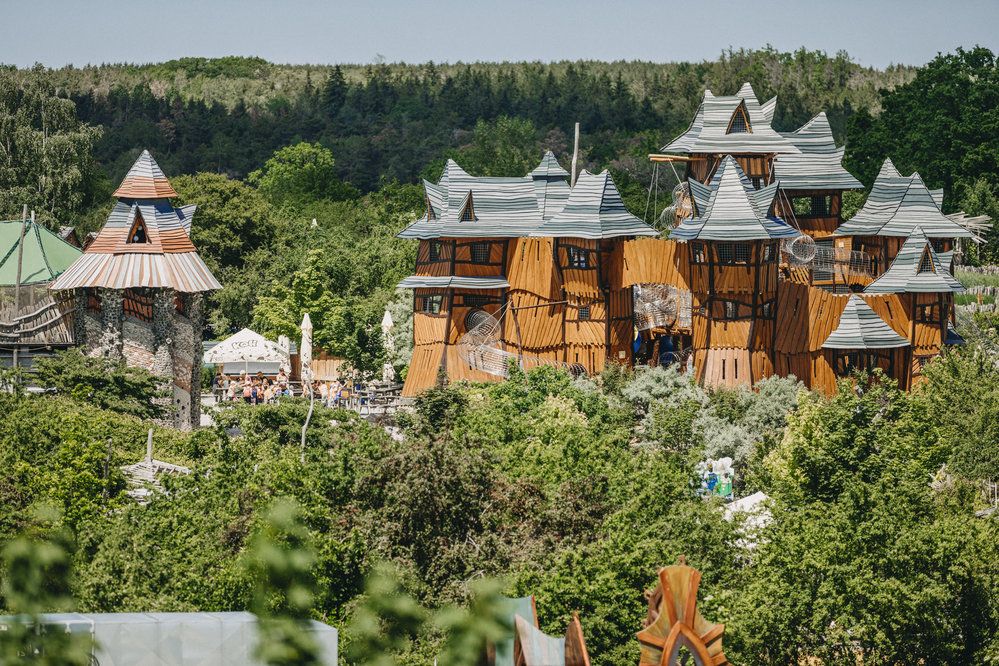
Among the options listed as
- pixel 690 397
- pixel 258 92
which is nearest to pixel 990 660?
pixel 690 397

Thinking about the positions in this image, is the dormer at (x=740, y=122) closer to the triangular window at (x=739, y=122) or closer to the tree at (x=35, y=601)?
the triangular window at (x=739, y=122)

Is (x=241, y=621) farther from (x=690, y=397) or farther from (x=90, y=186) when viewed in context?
(x=90, y=186)

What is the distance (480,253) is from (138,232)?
8368mm

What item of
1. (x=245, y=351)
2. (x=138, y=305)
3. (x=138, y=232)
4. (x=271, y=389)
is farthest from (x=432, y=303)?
(x=245, y=351)

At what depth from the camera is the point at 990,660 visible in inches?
811

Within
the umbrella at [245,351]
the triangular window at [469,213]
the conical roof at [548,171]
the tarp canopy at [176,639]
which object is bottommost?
the umbrella at [245,351]

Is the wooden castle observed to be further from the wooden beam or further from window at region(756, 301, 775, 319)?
the wooden beam

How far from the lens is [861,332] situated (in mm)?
38906

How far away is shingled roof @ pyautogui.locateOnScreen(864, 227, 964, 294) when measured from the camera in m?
39.7

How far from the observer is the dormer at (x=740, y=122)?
42.9m

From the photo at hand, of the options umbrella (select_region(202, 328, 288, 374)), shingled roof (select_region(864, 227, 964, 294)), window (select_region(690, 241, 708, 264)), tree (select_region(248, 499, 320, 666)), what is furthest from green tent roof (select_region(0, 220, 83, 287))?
tree (select_region(248, 499, 320, 666))

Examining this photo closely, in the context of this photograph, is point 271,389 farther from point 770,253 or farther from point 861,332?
point 861,332

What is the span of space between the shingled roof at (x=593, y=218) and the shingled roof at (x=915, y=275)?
5.90 m

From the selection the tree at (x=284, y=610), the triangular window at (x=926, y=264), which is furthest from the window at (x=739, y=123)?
the tree at (x=284, y=610)
